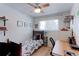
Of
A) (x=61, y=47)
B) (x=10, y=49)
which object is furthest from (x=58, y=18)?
(x=10, y=49)

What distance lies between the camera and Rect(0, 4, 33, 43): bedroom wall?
1395 mm

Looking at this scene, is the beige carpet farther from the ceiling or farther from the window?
the ceiling

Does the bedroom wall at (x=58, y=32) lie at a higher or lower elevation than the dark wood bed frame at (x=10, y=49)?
higher

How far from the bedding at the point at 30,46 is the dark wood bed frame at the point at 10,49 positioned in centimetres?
6

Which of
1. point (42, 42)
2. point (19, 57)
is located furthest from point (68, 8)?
point (19, 57)

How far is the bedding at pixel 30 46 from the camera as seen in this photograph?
4.76ft

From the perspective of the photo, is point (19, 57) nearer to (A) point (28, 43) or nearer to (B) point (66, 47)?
(A) point (28, 43)

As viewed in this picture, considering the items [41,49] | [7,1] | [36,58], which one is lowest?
[36,58]

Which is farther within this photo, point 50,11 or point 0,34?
point 50,11

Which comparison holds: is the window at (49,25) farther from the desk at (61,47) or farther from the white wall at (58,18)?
the desk at (61,47)

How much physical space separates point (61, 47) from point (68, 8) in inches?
21.2

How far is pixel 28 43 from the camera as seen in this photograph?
59.5 inches

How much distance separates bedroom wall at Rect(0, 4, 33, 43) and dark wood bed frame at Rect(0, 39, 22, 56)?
0.06 m

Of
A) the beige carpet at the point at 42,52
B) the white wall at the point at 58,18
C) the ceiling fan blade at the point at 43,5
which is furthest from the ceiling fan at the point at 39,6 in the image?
the beige carpet at the point at 42,52
